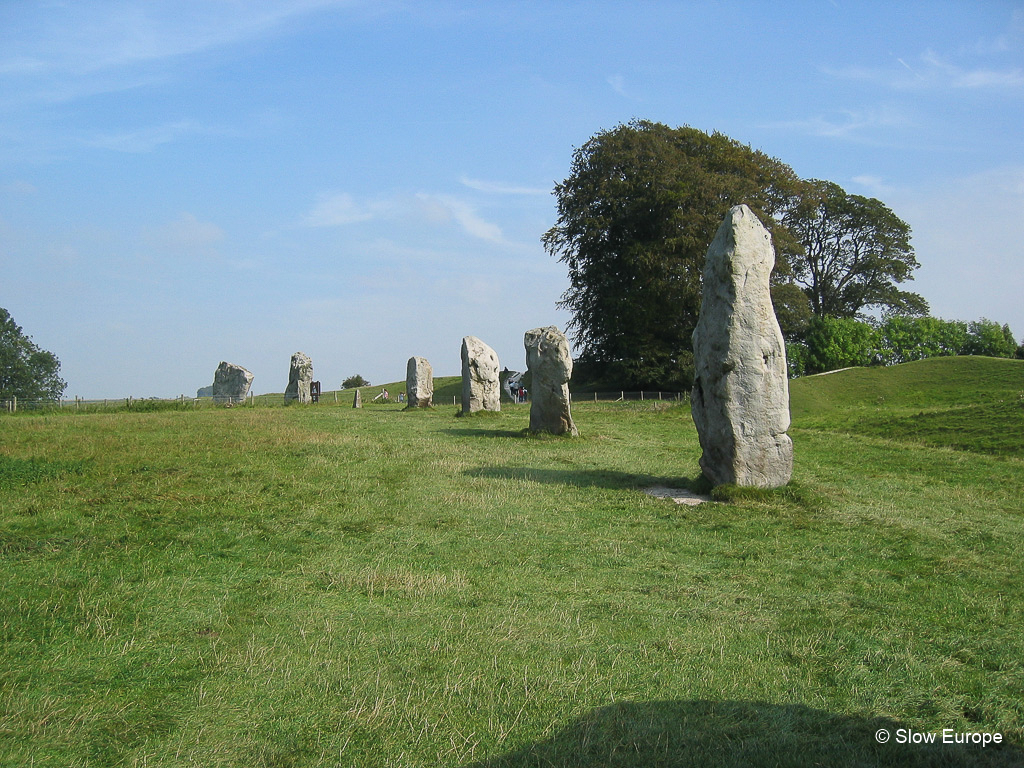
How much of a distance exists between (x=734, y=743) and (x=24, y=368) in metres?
69.4

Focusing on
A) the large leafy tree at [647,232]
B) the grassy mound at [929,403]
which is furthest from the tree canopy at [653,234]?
the grassy mound at [929,403]

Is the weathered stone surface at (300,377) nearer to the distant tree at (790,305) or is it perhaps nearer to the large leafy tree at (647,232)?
the large leafy tree at (647,232)

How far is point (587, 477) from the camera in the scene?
1536cm

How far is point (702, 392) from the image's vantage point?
1459 cm

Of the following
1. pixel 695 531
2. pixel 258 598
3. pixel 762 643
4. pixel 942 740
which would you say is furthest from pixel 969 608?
pixel 258 598

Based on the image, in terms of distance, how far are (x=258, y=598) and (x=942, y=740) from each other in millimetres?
5888

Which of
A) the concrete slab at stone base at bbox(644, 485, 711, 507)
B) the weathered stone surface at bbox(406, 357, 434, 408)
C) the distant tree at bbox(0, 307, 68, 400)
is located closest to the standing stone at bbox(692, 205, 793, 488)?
the concrete slab at stone base at bbox(644, 485, 711, 507)

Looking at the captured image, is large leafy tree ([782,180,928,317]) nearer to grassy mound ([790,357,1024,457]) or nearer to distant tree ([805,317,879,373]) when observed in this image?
→ distant tree ([805,317,879,373])

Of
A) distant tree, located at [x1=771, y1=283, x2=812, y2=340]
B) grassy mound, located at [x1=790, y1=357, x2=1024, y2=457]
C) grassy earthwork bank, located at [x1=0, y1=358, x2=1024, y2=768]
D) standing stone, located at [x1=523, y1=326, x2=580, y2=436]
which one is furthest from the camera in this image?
distant tree, located at [x1=771, y1=283, x2=812, y2=340]

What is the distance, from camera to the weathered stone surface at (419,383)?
3378 centimetres

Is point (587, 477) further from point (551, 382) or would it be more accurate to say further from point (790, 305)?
point (790, 305)

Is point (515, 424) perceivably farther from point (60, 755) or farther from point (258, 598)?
point (60, 755)

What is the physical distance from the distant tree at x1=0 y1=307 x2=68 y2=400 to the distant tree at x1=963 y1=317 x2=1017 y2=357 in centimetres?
7080

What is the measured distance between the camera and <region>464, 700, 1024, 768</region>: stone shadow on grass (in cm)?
502
